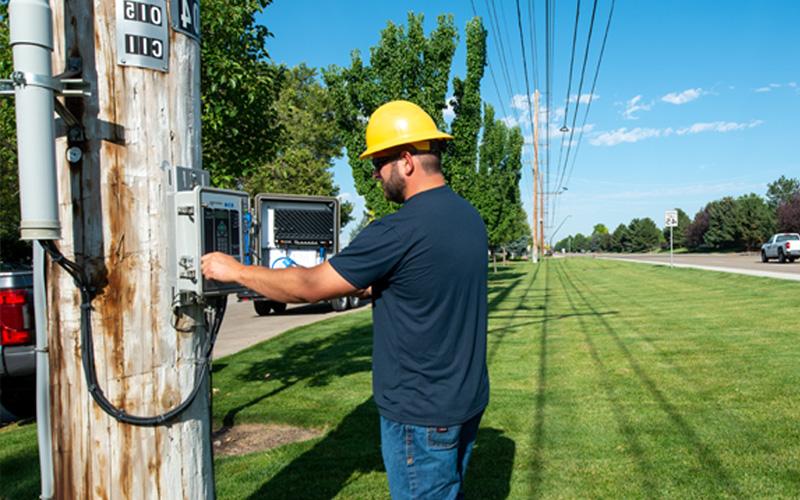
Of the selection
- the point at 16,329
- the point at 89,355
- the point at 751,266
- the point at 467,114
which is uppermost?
the point at 467,114

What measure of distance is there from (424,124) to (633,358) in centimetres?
638

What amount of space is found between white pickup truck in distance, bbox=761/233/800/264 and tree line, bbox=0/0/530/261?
14225 mm

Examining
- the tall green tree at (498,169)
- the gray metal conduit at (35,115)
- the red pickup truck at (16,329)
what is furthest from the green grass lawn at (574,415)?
the tall green tree at (498,169)

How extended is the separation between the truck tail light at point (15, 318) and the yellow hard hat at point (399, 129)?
432 centimetres

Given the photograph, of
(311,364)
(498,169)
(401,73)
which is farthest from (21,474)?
(498,169)

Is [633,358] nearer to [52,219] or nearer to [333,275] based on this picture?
[333,275]

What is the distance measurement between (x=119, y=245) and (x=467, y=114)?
14660 mm

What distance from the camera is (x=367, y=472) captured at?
4.25 m

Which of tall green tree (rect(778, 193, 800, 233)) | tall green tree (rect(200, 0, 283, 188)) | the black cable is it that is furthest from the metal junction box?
tall green tree (rect(778, 193, 800, 233))

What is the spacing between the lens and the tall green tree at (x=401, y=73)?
47.5 feet

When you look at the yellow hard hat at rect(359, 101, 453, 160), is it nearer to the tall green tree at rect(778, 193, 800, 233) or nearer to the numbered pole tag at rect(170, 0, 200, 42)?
the numbered pole tag at rect(170, 0, 200, 42)

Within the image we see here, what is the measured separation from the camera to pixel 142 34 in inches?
80.4

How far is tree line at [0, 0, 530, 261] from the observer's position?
573 cm

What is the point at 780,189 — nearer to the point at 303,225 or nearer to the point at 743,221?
the point at 743,221
